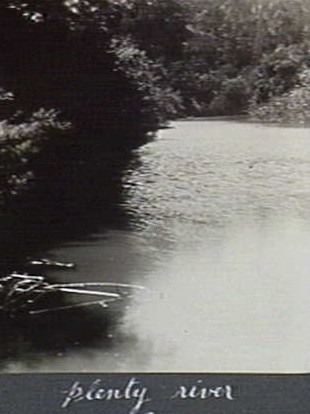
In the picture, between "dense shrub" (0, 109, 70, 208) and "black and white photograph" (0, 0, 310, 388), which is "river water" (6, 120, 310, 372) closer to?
"black and white photograph" (0, 0, 310, 388)

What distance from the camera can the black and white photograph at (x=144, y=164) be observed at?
1.06 m

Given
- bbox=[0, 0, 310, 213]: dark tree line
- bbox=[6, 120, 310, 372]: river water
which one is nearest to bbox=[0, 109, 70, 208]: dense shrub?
bbox=[0, 0, 310, 213]: dark tree line

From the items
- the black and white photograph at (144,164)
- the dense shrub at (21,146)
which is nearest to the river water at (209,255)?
the black and white photograph at (144,164)

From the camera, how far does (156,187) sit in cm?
111

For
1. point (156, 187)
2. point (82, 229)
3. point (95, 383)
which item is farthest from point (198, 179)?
point (95, 383)

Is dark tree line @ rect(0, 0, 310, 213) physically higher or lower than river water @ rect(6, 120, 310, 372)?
higher

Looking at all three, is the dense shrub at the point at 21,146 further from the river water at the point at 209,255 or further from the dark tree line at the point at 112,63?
the river water at the point at 209,255

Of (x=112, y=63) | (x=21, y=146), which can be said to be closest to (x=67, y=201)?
(x=21, y=146)

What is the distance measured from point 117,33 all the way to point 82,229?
0.28m

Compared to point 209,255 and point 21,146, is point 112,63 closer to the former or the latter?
point 21,146

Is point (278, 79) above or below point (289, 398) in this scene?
above

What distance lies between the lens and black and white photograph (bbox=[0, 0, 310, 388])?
3.48ft

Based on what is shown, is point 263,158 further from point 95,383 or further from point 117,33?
point 95,383

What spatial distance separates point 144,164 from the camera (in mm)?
1104
